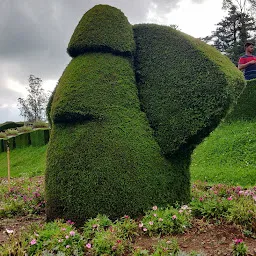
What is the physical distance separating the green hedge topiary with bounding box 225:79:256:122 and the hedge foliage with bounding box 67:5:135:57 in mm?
7087

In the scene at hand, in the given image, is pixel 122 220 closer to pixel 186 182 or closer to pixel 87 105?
pixel 186 182

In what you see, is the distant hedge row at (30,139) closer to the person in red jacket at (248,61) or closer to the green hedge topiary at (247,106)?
the green hedge topiary at (247,106)

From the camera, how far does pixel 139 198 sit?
430 cm

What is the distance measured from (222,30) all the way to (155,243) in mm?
37042

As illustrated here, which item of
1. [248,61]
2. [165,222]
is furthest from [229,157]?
[165,222]

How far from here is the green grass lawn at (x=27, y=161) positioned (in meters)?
13.9

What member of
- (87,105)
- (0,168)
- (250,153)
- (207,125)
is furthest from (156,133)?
(0,168)

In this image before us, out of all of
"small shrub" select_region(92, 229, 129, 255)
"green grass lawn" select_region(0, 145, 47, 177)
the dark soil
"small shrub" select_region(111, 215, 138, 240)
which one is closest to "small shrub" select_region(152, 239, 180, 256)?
the dark soil

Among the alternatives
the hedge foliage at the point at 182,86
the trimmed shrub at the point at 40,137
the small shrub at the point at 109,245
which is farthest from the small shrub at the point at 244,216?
the trimmed shrub at the point at 40,137

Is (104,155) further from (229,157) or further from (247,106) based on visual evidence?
(247,106)

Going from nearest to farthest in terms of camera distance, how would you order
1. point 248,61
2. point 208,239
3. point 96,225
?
point 208,239
point 96,225
point 248,61

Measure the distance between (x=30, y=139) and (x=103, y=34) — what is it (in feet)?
53.1

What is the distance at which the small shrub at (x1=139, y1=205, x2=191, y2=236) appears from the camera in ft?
12.5

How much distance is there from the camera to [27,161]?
16469mm
